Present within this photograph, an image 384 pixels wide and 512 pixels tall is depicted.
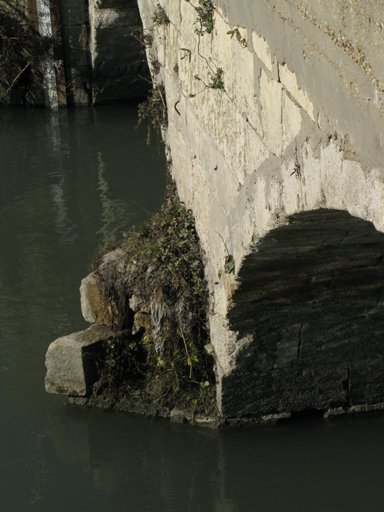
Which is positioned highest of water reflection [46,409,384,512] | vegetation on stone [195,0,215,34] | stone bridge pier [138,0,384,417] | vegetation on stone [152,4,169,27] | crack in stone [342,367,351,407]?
vegetation on stone [152,4,169,27]

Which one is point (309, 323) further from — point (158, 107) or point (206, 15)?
point (158, 107)

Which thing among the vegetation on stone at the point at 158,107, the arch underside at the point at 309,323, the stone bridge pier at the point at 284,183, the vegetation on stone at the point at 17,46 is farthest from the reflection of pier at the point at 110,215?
the vegetation on stone at the point at 17,46

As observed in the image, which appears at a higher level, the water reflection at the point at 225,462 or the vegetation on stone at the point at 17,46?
the vegetation on stone at the point at 17,46

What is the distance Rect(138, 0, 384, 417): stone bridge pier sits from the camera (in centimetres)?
193

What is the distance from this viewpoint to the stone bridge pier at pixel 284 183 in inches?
76.1

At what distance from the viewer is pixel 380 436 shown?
4.22 meters

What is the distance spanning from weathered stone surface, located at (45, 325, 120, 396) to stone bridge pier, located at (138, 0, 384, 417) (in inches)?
39.4

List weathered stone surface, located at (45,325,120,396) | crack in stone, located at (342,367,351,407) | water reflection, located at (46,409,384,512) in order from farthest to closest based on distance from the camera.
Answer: weathered stone surface, located at (45,325,120,396)
crack in stone, located at (342,367,351,407)
water reflection, located at (46,409,384,512)

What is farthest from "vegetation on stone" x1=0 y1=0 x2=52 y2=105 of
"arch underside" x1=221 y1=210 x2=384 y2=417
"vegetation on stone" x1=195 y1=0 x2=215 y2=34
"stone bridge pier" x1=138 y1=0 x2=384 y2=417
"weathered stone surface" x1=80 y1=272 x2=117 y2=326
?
"arch underside" x1=221 y1=210 x2=384 y2=417

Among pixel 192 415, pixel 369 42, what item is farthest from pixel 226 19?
pixel 192 415

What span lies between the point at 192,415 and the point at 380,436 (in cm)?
128

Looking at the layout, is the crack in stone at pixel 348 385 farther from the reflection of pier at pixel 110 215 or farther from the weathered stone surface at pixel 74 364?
the reflection of pier at pixel 110 215

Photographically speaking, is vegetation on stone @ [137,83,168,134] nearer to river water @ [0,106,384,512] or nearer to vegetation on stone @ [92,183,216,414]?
vegetation on stone @ [92,183,216,414]

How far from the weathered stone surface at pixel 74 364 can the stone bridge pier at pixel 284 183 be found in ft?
3.29
